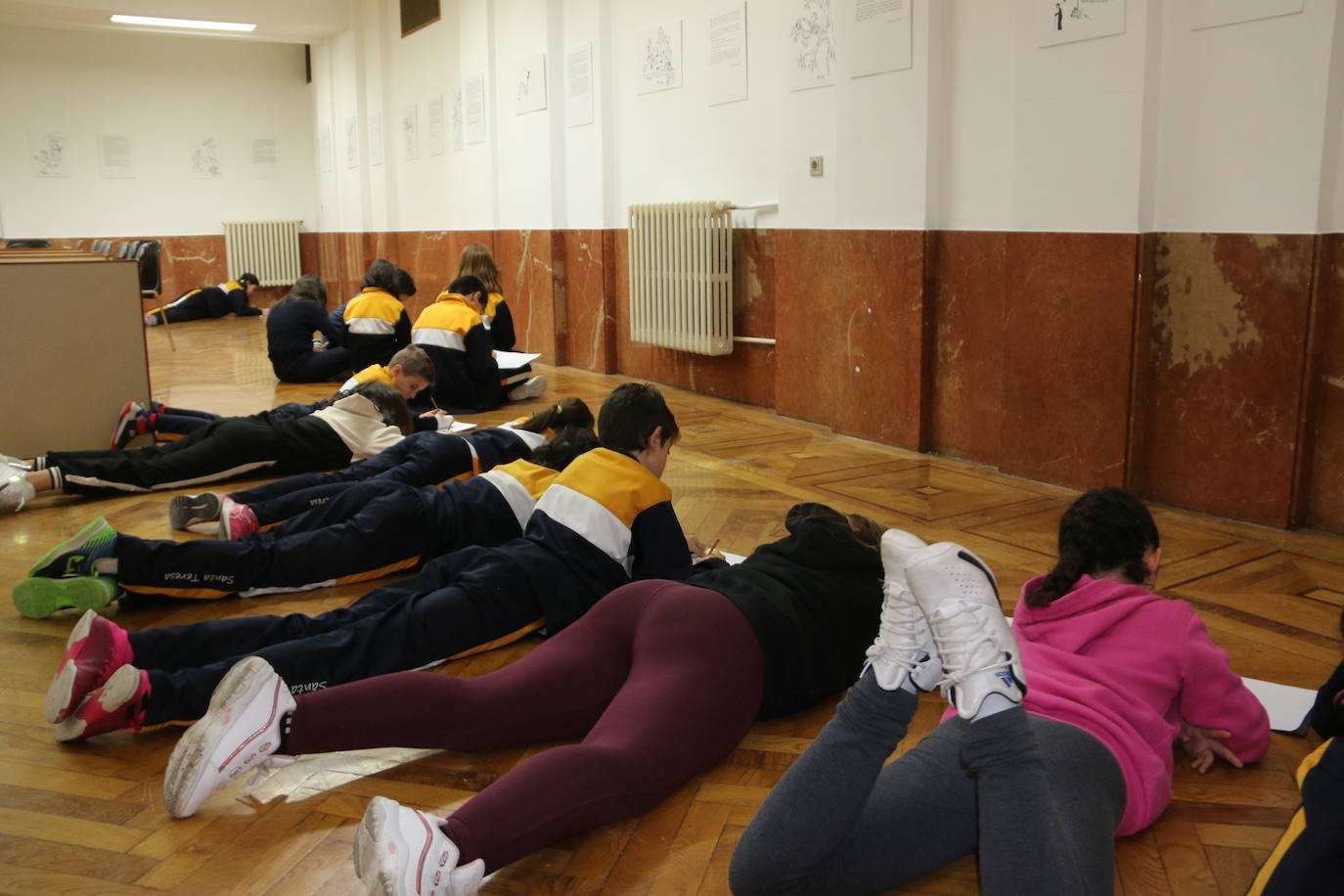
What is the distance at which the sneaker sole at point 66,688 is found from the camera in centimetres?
178

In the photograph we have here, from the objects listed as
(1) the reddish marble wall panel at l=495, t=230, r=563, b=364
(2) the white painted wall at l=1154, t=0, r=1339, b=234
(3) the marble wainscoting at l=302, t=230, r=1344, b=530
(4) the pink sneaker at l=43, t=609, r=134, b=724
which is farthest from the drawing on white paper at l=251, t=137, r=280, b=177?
(4) the pink sneaker at l=43, t=609, r=134, b=724

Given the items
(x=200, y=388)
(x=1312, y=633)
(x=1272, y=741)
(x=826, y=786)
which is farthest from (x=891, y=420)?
(x=200, y=388)

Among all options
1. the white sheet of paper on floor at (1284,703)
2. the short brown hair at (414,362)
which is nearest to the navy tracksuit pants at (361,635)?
the white sheet of paper on floor at (1284,703)

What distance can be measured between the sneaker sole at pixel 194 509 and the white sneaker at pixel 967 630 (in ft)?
8.14

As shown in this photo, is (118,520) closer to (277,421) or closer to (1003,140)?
(277,421)

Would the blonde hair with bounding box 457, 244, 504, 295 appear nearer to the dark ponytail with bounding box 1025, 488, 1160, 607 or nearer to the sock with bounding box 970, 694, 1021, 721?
the dark ponytail with bounding box 1025, 488, 1160, 607

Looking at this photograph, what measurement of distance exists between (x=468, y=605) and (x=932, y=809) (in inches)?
42.9

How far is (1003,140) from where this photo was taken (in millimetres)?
3803

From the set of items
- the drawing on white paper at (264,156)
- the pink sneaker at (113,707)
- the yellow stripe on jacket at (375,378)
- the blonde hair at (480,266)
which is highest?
the drawing on white paper at (264,156)

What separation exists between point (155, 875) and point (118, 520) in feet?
7.17

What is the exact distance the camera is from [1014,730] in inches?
44.9

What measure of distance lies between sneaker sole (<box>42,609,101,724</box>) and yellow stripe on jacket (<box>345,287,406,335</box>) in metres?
4.05

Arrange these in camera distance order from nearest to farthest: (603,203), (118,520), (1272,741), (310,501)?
1. (1272,741)
2. (310,501)
3. (118,520)
4. (603,203)

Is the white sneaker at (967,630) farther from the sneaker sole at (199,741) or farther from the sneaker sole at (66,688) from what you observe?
the sneaker sole at (66,688)
